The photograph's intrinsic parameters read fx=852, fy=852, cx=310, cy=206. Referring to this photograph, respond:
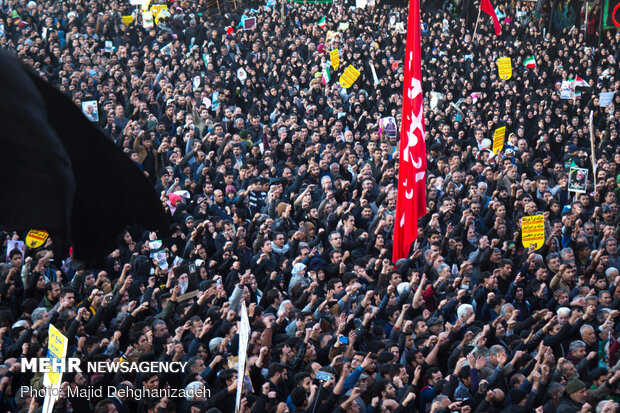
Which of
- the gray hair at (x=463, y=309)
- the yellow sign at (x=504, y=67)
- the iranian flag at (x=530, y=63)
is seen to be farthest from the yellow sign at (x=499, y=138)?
the gray hair at (x=463, y=309)

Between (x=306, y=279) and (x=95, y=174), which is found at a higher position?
(x=95, y=174)

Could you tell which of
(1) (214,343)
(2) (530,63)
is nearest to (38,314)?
(1) (214,343)

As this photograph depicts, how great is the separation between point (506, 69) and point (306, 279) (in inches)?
389

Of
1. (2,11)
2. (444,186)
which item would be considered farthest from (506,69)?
(2,11)

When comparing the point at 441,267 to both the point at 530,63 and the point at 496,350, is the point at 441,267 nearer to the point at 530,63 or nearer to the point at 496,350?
the point at 496,350

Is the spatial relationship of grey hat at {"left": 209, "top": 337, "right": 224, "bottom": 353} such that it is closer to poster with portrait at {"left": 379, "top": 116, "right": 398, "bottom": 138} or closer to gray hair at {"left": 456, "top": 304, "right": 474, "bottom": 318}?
gray hair at {"left": 456, "top": 304, "right": 474, "bottom": 318}

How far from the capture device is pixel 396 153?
1296 centimetres

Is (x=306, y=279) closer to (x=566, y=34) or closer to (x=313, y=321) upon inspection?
(x=313, y=321)

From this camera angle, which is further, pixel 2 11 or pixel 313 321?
pixel 2 11

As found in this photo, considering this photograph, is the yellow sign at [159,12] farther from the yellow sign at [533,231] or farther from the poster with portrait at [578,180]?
the yellow sign at [533,231]

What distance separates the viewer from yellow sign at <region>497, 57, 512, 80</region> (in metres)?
16.9

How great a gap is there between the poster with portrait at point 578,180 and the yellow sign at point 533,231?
1953mm

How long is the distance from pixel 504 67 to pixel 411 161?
839cm

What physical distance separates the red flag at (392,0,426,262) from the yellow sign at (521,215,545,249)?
128 centimetres
